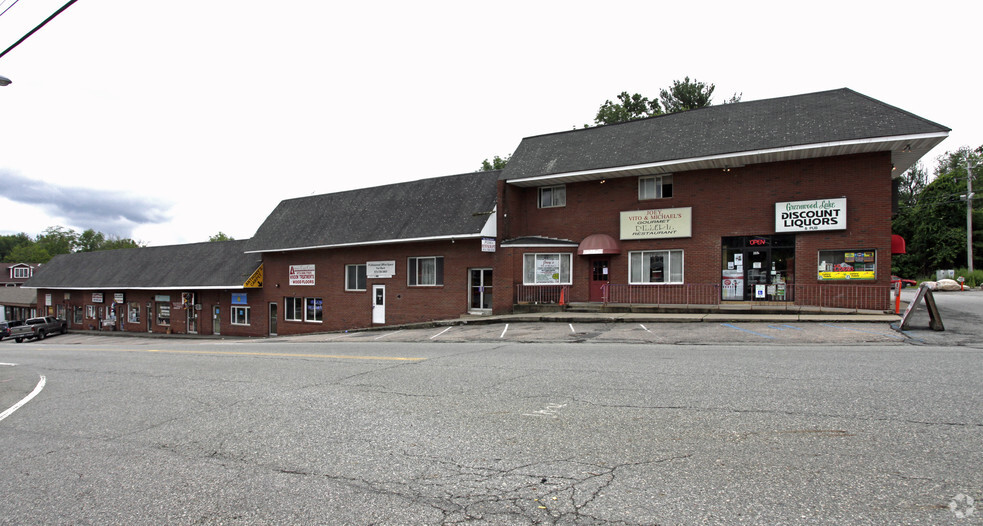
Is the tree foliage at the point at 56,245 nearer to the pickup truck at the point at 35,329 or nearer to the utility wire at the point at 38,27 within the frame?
the pickup truck at the point at 35,329

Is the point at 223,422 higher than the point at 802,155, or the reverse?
the point at 802,155

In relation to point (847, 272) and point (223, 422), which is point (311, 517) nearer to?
point (223, 422)

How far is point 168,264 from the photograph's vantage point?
135ft

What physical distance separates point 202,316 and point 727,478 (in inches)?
1569

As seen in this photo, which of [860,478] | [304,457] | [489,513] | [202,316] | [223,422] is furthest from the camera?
[202,316]

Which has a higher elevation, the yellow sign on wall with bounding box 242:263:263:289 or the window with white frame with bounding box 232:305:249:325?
the yellow sign on wall with bounding box 242:263:263:289

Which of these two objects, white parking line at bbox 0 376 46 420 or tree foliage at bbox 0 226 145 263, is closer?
white parking line at bbox 0 376 46 420

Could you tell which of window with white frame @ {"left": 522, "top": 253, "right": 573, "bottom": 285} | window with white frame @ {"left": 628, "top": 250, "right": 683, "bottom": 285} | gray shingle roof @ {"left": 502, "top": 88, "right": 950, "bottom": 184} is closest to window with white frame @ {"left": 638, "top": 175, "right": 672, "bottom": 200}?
gray shingle roof @ {"left": 502, "top": 88, "right": 950, "bottom": 184}

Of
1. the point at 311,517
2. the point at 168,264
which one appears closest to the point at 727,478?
the point at 311,517

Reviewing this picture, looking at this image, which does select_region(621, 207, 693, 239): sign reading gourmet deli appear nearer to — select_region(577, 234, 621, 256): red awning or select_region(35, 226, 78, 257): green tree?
select_region(577, 234, 621, 256): red awning

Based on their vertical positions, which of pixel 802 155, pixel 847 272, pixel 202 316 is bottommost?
pixel 202 316

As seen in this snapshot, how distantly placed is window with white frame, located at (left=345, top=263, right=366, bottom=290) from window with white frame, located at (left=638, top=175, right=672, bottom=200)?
15.0 metres

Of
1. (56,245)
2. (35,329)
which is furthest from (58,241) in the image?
(35,329)

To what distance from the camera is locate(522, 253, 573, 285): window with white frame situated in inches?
938
